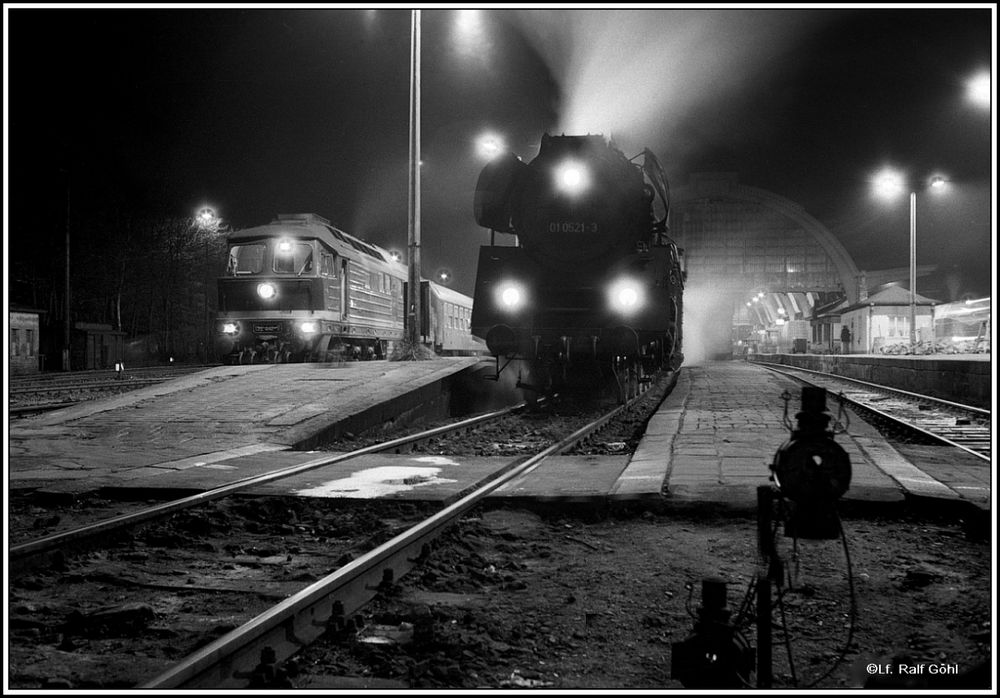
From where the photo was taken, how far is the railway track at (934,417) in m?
9.02

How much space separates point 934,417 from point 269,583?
1174 centimetres

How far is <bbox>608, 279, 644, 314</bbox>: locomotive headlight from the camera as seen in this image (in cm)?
1073

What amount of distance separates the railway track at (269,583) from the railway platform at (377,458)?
588 millimetres

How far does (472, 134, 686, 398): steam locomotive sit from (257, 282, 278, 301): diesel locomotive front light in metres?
7.85

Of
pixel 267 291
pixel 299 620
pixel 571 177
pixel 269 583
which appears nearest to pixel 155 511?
pixel 269 583

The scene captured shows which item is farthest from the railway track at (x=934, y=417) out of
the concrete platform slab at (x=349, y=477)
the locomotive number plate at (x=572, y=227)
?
the concrete platform slab at (x=349, y=477)

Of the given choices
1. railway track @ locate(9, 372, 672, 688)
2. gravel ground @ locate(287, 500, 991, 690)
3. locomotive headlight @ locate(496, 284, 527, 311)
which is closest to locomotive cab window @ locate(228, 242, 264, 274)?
locomotive headlight @ locate(496, 284, 527, 311)

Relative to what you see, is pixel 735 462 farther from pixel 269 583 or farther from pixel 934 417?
pixel 934 417

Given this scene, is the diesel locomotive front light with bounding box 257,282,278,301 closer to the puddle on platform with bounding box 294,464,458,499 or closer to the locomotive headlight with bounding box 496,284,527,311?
the locomotive headlight with bounding box 496,284,527,311

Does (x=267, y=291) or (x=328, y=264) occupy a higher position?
(x=328, y=264)

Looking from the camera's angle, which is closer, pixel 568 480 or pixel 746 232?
pixel 568 480

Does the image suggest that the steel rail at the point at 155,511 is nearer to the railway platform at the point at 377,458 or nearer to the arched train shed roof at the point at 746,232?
the railway platform at the point at 377,458

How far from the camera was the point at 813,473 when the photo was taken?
2.34m

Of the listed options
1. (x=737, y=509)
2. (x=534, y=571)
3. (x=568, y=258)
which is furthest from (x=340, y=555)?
(x=568, y=258)
